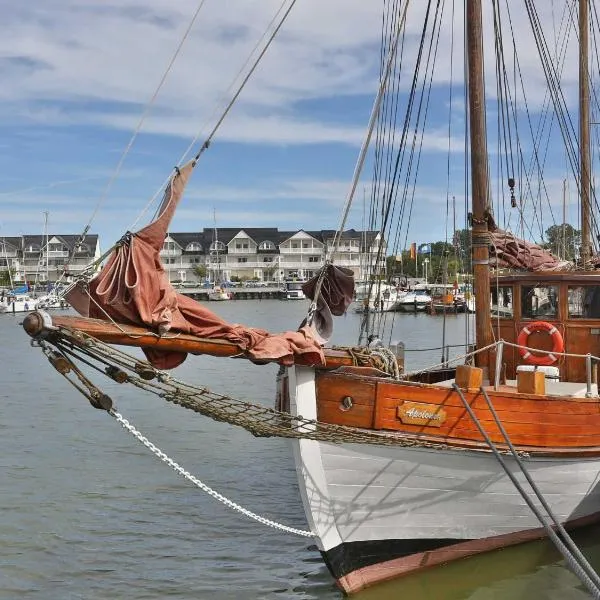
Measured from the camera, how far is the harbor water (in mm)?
10211

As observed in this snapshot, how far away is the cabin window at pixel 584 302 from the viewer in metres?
11.5

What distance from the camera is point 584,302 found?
11.6m

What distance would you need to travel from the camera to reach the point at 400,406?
29.1 ft

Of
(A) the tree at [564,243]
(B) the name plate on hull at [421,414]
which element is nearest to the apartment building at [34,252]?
(A) the tree at [564,243]

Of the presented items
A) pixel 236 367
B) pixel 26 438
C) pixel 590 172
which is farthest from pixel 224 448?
pixel 236 367

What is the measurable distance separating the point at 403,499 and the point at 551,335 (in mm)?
3546

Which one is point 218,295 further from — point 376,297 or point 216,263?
point 376,297

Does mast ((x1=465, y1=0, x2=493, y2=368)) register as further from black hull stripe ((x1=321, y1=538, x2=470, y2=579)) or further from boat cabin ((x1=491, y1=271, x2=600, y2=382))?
black hull stripe ((x1=321, y1=538, x2=470, y2=579))

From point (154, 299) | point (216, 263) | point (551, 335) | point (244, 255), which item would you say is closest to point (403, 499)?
point (551, 335)

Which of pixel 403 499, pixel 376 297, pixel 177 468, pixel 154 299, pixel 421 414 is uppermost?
pixel 154 299

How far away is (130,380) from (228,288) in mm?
113511

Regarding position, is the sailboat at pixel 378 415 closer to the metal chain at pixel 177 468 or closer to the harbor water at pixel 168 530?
the metal chain at pixel 177 468

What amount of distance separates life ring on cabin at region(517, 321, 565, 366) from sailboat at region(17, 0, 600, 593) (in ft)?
1.35

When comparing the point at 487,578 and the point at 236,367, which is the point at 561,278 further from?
the point at 236,367
